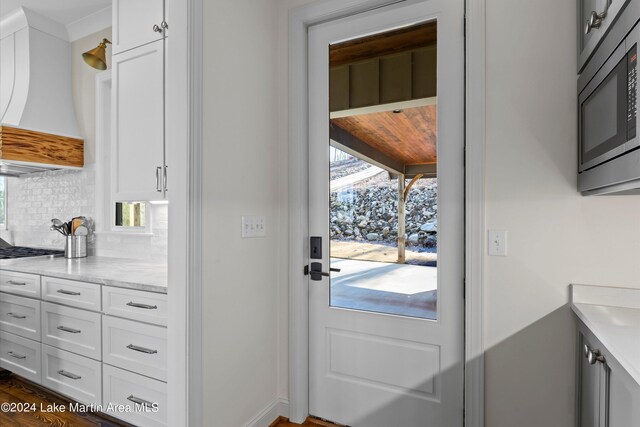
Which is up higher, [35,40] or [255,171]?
[35,40]

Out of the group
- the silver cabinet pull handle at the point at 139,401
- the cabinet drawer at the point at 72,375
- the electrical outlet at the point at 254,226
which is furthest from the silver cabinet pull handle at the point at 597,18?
the cabinet drawer at the point at 72,375

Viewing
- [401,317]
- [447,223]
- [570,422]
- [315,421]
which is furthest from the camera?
[315,421]

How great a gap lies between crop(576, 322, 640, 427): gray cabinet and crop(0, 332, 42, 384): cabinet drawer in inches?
121

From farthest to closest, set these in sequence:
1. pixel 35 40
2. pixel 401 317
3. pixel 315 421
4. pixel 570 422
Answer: pixel 35 40 → pixel 315 421 → pixel 401 317 → pixel 570 422

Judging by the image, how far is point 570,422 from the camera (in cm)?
153

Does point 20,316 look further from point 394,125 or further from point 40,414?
point 394,125

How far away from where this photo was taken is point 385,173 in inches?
77.2

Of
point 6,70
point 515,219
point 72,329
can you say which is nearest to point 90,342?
point 72,329

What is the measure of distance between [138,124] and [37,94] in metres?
1.55

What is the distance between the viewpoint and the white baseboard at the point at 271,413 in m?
1.97

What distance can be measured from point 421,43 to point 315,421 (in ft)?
7.12

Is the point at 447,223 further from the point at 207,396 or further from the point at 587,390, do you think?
the point at 207,396

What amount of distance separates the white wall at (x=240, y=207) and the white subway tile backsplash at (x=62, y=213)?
3.73ft

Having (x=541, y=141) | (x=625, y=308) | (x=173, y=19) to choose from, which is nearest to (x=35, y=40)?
(x=173, y=19)
